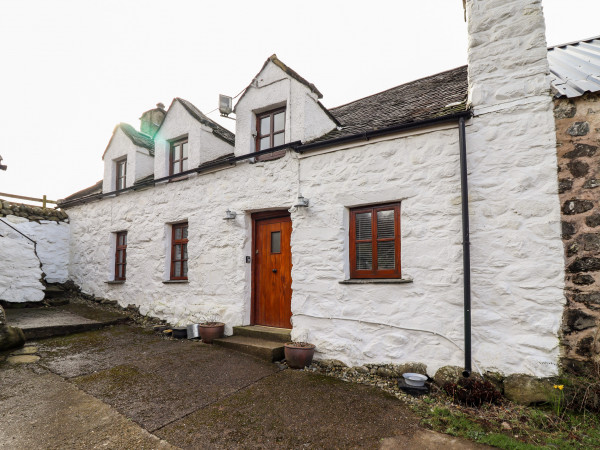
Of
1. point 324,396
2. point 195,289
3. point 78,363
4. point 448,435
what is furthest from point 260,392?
point 195,289

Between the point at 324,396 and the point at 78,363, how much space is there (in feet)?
12.7

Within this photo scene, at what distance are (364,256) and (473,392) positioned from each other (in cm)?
224

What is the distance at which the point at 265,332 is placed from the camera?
598 cm

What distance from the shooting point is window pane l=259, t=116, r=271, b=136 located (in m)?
6.86

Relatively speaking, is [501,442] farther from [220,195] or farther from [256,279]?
[220,195]

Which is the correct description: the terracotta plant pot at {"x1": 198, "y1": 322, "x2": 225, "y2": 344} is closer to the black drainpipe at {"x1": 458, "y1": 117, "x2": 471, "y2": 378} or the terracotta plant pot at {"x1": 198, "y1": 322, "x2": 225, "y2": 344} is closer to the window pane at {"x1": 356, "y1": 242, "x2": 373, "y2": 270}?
the window pane at {"x1": 356, "y1": 242, "x2": 373, "y2": 270}

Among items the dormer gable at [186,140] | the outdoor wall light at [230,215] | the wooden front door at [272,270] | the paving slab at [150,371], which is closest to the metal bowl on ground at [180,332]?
the paving slab at [150,371]

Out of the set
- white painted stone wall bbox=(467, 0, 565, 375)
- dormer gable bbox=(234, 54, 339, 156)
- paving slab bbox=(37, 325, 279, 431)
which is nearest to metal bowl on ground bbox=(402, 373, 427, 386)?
white painted stone wall bbox=(467, 0, 565, 375)

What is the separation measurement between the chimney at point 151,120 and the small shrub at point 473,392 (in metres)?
10.9

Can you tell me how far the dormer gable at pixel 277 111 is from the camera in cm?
619

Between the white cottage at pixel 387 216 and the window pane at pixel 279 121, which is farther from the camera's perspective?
the window pane at pixel 279 121

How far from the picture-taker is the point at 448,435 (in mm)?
3289

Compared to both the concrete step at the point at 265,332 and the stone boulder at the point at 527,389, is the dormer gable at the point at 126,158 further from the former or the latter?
the stone boulder at the point at 527,389

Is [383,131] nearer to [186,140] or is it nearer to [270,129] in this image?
[270,129]
